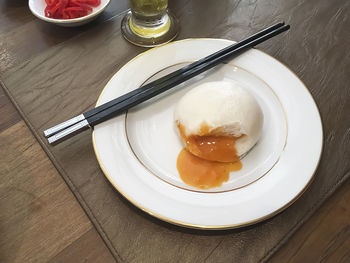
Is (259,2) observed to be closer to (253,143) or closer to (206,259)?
(253,143)

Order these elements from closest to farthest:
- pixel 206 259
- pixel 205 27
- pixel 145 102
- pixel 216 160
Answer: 1. pixel 206 259
2. pixel 216 160
3. pixel 145 102
4. pixel 205 27

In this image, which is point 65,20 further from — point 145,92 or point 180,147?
point 180,147

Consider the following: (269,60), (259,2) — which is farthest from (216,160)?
(259,2)

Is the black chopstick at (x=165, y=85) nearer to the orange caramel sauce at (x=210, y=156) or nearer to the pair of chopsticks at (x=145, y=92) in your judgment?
the pair of chopsticks at (x=145, y=92)

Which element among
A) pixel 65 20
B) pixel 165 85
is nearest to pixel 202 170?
pixel 165 85

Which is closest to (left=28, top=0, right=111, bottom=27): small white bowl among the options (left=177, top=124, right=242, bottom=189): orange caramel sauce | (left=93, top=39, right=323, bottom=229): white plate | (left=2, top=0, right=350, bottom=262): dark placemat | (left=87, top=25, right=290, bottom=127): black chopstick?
(left=2, top=0, right=350, bottom=262): dark placemat

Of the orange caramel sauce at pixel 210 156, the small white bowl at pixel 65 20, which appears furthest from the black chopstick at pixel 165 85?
the small white bowl at pixel 65 20
